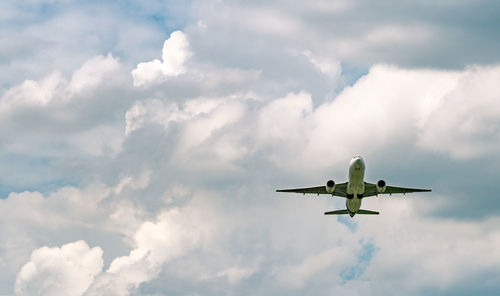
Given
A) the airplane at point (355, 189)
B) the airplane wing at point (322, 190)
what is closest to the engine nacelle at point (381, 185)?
the airplane at point (355, 189)

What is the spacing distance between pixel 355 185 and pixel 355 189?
6.58ft

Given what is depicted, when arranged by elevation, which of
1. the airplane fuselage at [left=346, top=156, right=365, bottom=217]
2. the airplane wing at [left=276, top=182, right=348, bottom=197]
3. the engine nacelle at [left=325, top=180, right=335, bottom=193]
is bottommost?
the airplane fuselage at [left=346, top=156, right=365, bottom=217]

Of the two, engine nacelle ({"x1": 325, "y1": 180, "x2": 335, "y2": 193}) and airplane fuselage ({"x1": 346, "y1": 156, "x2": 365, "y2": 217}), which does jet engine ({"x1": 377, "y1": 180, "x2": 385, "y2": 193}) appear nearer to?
airplane fuselage ({"x1": 346, "y1": 156, "x2": 365, "y2": 217})

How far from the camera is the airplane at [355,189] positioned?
116m

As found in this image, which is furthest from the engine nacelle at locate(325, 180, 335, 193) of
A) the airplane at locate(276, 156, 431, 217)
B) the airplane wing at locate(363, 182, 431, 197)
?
the airplane wing at locate(363, 182, 431, 197)

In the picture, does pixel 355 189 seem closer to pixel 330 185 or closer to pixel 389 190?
pixel 330 185

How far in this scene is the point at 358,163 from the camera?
11350 centimetres

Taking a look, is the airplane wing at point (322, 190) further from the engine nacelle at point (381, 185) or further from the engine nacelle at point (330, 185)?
the engine nacelle at point (381, 185)

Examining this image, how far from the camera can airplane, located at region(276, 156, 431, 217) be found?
4562 inches

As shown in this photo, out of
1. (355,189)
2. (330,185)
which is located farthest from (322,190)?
(355,189)

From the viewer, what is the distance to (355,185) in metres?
122

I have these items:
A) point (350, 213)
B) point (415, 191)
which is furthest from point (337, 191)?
point (415, 191)

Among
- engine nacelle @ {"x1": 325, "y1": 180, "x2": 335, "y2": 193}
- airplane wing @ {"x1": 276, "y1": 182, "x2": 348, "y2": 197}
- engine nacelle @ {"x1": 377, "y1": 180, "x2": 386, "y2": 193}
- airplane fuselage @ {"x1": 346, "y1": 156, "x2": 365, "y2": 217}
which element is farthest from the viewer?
airplane wing @ {"x1": 276, "y1": 182, "x2": 348, "y2": 197}

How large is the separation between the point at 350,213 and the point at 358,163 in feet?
69.2
